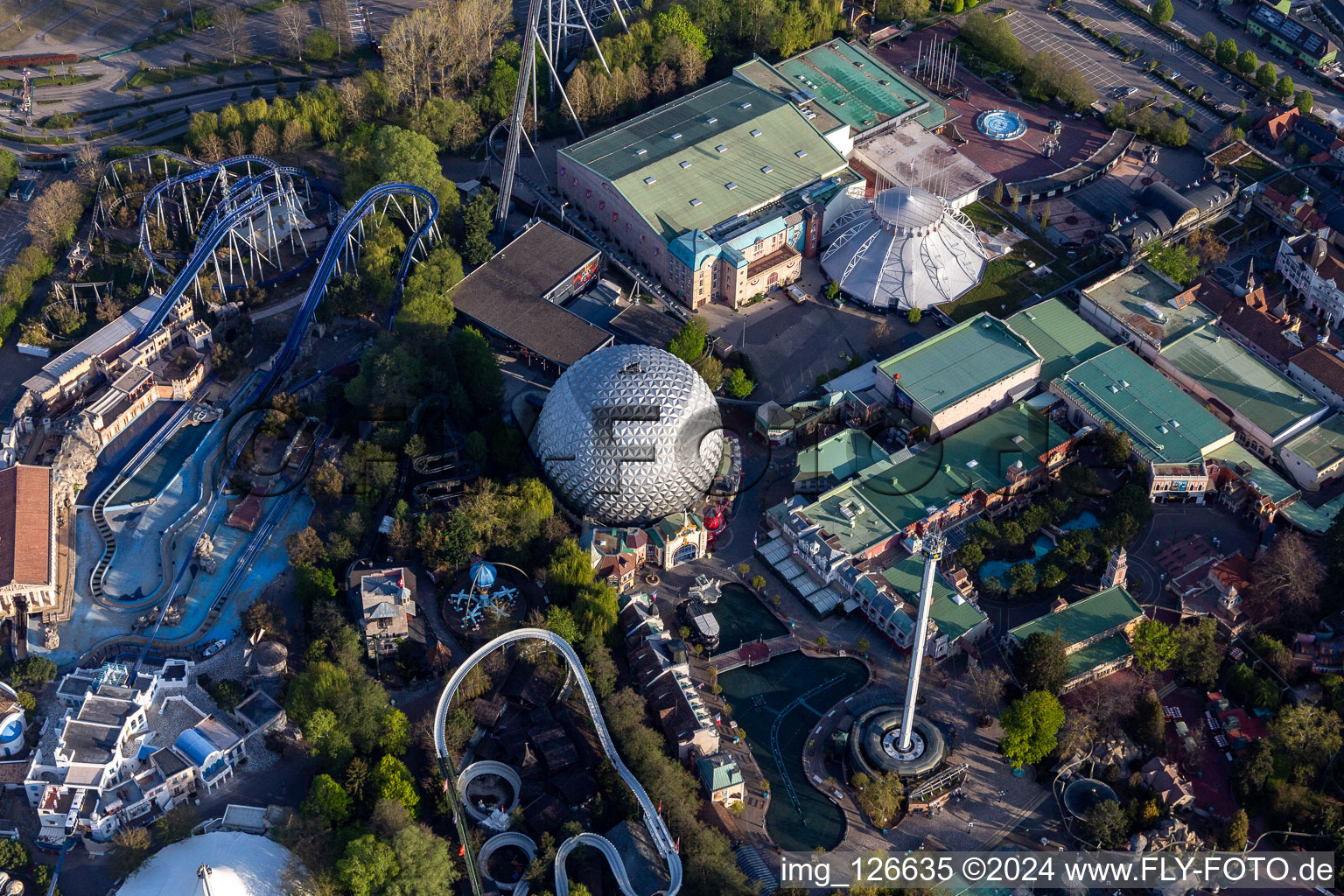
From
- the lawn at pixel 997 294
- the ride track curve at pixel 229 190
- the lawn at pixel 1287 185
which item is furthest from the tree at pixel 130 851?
the lawn at pixel 1287 185

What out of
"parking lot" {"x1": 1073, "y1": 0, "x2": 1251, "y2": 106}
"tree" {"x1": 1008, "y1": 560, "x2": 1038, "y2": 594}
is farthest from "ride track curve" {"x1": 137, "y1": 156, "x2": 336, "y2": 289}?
"parking lot" {"x1": 1073, "y1": 0, "x2": 1251, "y2": 106}

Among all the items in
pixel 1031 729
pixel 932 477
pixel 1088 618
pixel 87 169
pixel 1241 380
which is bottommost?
pixel 1088 618

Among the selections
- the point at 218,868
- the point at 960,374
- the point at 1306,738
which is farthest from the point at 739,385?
the point at 218,868

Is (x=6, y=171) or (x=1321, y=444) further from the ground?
(x=6, y=171)

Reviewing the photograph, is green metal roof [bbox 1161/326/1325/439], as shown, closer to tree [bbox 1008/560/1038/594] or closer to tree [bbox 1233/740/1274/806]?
tree [bbox 1008/560/1038/594]

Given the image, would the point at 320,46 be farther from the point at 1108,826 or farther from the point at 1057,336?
the point at 1108,826

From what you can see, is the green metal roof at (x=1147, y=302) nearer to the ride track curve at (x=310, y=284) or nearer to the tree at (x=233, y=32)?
the ride track curve at (x=310, y=284)

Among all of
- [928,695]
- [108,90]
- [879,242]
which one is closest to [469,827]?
[928,695]
